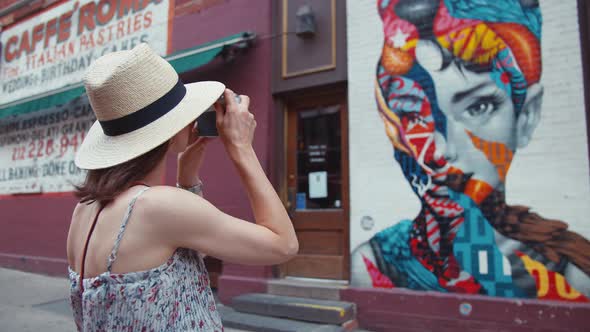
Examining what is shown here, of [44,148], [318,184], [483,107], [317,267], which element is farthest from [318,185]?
[44,148]

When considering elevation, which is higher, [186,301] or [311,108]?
[311,108]

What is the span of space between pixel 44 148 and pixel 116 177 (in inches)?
340

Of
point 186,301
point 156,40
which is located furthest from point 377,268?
point 156,40

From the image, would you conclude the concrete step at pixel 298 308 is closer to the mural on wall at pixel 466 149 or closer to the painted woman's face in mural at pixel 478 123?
the mural on wall at pixel 466 149

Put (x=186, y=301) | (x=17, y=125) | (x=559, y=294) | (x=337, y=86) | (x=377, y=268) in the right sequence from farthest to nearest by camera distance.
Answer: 1. (x=17, y=125)
2. (x=337, y=86)
3. (x=377, y=268)
4. (x=559, y=294)
5. (x=186, y=301)

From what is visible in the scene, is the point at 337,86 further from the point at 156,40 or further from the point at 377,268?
the point at 156,40

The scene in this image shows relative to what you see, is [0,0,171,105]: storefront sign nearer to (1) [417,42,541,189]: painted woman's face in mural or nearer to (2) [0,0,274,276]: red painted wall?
(2) [0,0,274,276]: red painted wall

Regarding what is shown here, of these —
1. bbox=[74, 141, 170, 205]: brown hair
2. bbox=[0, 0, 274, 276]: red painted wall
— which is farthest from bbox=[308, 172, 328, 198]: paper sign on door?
bbox=[74, 141, 170, 205]: brown hair

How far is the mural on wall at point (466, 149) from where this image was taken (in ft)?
13.6

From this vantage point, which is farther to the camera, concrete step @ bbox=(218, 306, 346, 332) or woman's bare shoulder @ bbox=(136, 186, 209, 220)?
concrete step @ bbox=(218, 306, 346, 332)

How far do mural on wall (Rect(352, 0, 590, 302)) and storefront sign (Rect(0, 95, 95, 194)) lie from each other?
5623 mm

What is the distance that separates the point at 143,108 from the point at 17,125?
9.74m

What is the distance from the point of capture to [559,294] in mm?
4000

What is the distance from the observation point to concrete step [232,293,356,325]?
461cm
